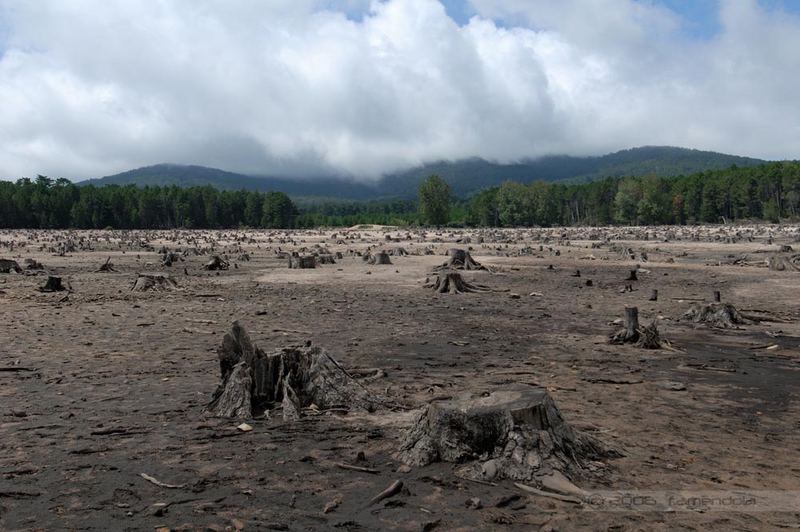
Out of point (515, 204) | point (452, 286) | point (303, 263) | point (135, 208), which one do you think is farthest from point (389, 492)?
point (135, 208)

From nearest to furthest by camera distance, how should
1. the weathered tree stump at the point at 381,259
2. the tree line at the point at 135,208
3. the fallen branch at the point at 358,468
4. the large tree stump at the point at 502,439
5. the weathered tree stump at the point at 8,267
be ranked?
the large tree stump at the point at 502,439 < the fallen branch at the point at 358,468 < the weathered tree stump at the point at 8,267 < the weathered tree stump at the point at 381,259 < the tree line at the point at 135,208

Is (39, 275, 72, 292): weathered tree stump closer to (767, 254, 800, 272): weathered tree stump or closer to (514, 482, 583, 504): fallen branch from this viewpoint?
(514, 482, 583, 504): fallen branch

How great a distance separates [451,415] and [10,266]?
3101cm

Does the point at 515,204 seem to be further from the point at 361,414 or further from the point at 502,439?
the point at 502,439

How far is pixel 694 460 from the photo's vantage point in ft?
22.6

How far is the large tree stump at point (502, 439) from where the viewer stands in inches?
247

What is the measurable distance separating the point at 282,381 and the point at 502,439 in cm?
372

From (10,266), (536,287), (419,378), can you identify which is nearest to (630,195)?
(536,287)

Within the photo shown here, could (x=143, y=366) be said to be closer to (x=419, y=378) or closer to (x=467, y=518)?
(x=419, y=378)

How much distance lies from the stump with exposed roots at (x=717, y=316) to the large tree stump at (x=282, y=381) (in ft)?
37.0

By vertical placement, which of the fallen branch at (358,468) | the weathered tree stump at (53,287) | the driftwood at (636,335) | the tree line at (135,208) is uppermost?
the tree line at (135,208)

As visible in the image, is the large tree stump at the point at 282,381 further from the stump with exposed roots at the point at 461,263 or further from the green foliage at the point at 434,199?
the green foliage at the point at 434,199

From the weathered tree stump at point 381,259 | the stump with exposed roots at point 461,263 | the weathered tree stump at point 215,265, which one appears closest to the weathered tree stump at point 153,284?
the weathered tree stump at point 215,265

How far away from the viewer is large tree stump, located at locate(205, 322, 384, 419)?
862 centimetres
